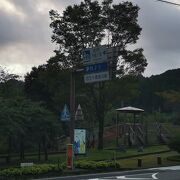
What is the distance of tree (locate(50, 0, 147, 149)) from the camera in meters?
43.6

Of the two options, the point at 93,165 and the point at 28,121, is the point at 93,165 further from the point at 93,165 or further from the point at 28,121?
the point at 28,121

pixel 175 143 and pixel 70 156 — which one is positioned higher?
pixel 175 143

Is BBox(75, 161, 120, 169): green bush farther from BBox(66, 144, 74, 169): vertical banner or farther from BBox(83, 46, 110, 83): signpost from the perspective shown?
BBox(83, 46, 110, 83): signpost

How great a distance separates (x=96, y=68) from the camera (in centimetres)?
2722

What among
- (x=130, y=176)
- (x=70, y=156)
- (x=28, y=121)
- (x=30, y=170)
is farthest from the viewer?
(x=28, y=121)

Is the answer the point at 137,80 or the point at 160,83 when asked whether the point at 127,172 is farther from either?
the point at 160,83

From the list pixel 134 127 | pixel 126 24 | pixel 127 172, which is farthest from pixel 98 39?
pixel 127 172

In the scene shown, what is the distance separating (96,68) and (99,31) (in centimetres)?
1685

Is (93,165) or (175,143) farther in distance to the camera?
(175,143)

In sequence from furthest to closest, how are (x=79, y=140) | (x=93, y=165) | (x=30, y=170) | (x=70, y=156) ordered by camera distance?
(x=79, y=140) → (x=93, y=165) → (x=70, y=156) → (x=30, y=170)

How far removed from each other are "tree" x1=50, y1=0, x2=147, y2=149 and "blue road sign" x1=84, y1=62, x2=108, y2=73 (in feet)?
50.6

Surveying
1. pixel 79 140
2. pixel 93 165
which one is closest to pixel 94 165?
pixel 93 165

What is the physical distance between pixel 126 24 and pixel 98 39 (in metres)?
2.92

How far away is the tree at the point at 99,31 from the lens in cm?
4356
